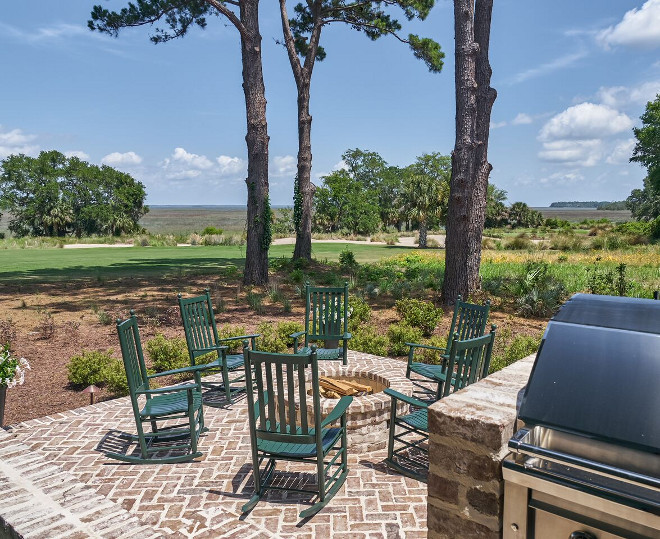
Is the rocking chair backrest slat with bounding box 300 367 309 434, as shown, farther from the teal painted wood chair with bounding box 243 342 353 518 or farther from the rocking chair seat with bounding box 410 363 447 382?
the rocking chair seat with bounding box 410 363 447 382

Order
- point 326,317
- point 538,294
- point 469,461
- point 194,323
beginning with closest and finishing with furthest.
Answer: point 469,461 < point 194,323 < point 326,317 < point 538,294

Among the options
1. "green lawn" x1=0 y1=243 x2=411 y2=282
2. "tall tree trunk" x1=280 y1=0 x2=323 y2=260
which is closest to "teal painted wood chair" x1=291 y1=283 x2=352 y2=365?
"green lawn" x1=0 y1=243 x2=411 y2=282

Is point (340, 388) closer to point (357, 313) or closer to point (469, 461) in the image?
point (469, 461)

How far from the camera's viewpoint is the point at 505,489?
1.96 metres

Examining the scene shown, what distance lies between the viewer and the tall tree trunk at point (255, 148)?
14.2m

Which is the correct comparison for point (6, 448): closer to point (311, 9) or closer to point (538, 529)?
point (538, 529)

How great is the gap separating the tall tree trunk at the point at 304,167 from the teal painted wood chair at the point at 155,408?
14.9 metres

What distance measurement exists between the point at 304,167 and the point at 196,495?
54.9 ft

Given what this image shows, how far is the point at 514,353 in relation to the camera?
7.34m

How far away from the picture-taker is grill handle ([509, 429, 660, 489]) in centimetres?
155

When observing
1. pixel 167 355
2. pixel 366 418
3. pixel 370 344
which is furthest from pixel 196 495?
pixel 370 344

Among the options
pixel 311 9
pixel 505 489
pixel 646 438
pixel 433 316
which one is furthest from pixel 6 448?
pixel 311 9

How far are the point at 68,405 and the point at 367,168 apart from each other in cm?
5523

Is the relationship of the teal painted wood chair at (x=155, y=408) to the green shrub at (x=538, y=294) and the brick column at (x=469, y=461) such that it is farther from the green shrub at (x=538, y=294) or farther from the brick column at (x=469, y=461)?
the green shrub at (x=538, y=294)
